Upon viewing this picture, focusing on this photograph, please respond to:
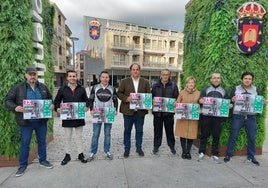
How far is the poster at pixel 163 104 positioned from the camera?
4.53 metres

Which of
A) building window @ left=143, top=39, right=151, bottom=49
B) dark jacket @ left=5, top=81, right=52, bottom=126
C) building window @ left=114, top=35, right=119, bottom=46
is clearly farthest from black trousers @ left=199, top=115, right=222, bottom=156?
building window @ left=143, top=39, right=151, bottom=49

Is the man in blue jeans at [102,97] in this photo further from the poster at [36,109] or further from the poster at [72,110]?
the poster at [36,109]

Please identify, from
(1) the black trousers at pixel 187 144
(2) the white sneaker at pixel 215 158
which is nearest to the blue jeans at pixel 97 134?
(1) the black trousers at pixel 187 144

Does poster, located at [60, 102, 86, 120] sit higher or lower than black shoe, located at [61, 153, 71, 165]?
higher

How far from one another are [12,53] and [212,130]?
4.37m

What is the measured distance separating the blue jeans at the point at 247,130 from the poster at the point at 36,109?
12.6 feet

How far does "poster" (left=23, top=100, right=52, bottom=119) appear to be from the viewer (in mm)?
3635

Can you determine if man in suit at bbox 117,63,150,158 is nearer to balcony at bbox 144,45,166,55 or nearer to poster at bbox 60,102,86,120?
poster at bbox 60,102,86,120

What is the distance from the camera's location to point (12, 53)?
393 cm

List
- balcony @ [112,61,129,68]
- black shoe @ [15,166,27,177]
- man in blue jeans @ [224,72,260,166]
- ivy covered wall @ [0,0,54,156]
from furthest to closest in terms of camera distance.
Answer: balcony @ [112,61,129,68], man in blue jeans @ [224,72,260,166], ivy covered wall @ [0,0,54,156], black shoe @ [15,166,27,177]

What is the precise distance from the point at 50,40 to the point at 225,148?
219 inches

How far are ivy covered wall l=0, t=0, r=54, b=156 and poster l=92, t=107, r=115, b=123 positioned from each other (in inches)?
62.3

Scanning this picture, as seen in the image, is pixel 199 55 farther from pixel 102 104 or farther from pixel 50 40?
pixel 50 40

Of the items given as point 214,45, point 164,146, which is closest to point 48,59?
point 164,146
